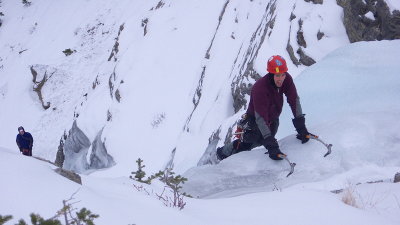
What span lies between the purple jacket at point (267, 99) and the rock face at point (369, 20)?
362 cm

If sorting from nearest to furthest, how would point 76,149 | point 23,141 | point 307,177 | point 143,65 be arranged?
point 307,177 → point 23,141 → point 143,65 → point 76,149

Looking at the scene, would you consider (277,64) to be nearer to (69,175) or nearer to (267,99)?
(267,99)

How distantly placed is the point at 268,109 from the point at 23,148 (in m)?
9.27

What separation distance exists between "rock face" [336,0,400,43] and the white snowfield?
2.86 feet

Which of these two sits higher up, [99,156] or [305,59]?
[99,156]

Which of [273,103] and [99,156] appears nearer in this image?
[273,103]

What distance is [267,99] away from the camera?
561 centimetres

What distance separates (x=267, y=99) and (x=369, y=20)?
4.38m

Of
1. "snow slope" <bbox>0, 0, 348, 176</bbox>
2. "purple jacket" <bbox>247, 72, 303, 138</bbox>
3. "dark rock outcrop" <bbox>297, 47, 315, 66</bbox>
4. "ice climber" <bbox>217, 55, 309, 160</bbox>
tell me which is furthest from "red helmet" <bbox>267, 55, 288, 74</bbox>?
"dark rock outcrop" <bbox>297, 47, 315, 66</bbox>

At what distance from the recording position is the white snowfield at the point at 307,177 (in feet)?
9.93

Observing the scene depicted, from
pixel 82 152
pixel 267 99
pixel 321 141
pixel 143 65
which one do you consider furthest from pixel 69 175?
pixel 82 152

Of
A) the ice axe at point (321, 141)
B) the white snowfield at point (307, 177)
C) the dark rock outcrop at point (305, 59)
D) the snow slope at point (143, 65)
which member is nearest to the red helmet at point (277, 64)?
the ice axe at point (321, 141)

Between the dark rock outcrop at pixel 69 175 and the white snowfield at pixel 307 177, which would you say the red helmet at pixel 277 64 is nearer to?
the white snowfield at pixel 307 177

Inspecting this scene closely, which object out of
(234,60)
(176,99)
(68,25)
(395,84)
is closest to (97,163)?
(176,99)
